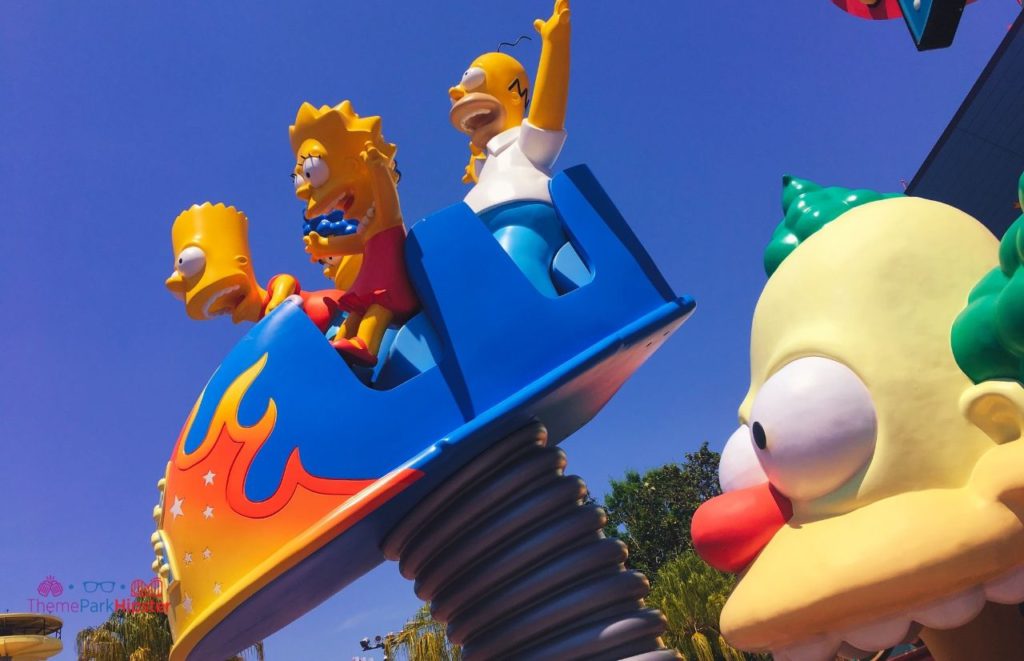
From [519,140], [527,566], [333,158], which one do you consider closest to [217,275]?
[333,158]

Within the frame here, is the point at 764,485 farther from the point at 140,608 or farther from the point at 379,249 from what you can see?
the point at 140,608

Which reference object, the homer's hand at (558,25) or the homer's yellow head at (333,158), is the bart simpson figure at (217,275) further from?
the homer's hand at (558,25)

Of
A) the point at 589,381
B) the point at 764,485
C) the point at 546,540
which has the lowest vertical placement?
the point at 764,485

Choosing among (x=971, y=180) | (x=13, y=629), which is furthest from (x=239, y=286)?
(x=971, y=180)

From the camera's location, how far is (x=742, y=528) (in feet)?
11.7

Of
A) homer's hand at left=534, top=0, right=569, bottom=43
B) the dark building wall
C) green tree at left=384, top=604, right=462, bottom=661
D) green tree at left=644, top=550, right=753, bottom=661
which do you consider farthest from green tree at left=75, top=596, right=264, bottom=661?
the dark building wall

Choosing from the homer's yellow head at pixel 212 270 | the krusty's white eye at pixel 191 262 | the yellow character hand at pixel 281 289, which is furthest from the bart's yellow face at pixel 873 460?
the krusty's white eye at pixel 191 262

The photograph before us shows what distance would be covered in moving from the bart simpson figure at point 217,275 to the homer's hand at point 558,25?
2.75 m

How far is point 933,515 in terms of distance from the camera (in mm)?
3008

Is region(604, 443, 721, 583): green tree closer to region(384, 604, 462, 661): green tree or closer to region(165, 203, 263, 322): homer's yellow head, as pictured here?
region(384, 604, 462, 661): green tree

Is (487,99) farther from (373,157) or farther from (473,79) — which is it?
(373,157)

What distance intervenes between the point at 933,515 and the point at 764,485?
2.62ft

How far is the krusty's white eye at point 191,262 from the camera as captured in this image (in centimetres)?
637

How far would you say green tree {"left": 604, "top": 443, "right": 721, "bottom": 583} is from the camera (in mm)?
25781
